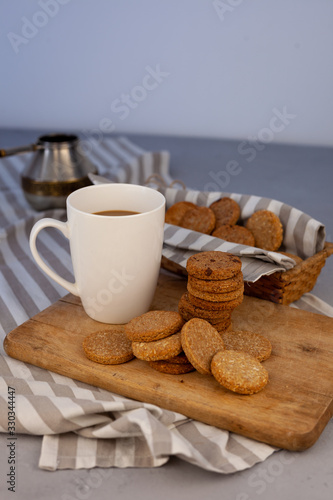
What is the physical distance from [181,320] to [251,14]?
67.7 inches

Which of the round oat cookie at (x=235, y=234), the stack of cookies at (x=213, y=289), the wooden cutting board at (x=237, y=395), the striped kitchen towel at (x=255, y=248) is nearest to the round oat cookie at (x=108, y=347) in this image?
the wooden cutting board at (x=237, y=395)

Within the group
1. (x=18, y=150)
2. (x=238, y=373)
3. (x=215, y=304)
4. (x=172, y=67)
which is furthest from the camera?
(x=172, y=67)

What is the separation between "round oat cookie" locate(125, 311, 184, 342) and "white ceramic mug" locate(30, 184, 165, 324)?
0.39 feet

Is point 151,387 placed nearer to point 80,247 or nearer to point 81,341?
point 81,341

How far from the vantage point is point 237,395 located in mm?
930

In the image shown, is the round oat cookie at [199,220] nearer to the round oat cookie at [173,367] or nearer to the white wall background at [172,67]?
the round oat cookie at [173,367]

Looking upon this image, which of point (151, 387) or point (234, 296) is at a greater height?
point (234, 296)

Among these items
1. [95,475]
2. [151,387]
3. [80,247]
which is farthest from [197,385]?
[80,247]

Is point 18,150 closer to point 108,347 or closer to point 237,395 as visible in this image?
point 108,347

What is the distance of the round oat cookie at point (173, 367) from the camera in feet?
3.20

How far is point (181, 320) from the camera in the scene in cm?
100

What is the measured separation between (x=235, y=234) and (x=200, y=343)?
0.46 m

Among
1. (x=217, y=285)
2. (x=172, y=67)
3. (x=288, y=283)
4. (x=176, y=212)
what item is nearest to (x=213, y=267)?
(x=217, y=285)

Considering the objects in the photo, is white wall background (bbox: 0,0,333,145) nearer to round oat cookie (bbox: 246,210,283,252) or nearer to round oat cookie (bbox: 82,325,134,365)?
round oat cookie (bbox: 246,210,283,252)
